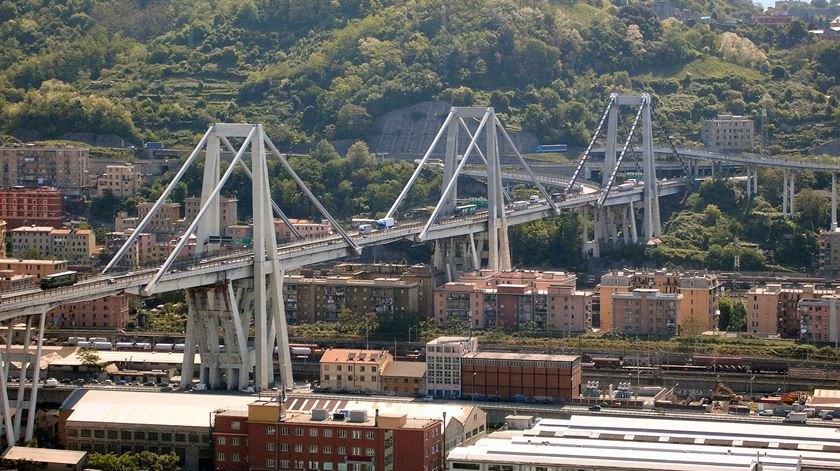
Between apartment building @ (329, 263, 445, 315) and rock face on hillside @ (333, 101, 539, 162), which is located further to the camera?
rock face on hillside @ (333, 101, 539, 162)

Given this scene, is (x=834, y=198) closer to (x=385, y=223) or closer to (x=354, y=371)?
(x=385, y=223)

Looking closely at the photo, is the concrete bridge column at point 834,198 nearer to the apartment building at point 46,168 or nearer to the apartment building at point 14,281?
the apartment building at point 46,168

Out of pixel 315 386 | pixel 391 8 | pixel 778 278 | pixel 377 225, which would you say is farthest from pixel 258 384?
pixel 391 8

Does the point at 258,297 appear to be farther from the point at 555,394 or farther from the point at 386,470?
the point at 386,470

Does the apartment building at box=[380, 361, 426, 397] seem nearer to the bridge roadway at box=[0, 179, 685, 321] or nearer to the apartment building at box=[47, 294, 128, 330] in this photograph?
the bridge roadway at box=[0, 179, 685, 321]

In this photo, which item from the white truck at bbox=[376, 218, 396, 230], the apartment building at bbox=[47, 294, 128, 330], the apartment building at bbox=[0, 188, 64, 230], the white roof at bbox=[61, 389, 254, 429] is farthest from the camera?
the apartment building at bbox=[0, 188, 64, 230]

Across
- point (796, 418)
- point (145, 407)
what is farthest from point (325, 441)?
point (796, 418)

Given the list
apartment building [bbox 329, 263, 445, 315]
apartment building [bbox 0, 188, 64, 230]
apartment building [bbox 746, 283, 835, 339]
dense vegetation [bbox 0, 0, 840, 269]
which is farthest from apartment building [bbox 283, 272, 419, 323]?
apartment building [bbox 0, 188, 64, 230]
